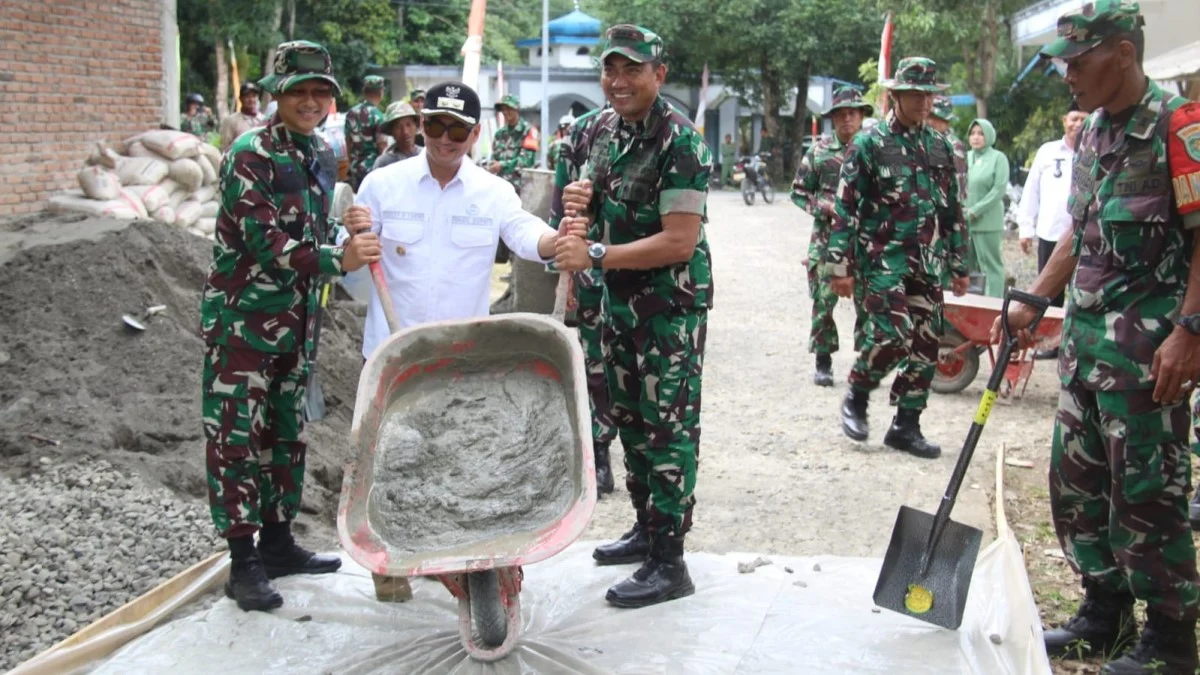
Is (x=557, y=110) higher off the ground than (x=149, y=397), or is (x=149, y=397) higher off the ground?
(x=557, y=110)

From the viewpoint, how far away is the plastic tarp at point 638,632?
3406 millimetres

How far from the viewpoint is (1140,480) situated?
3.30 m

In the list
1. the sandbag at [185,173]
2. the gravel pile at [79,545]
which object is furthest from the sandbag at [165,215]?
the gravel pile at [79,545]

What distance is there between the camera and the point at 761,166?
26.9 metres

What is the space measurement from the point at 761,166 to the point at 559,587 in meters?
23.7

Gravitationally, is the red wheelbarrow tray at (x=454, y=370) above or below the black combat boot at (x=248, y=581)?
above

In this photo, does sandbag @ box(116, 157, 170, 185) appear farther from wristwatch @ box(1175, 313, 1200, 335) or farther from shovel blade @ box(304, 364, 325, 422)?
wristwatch @ box(1175, 313, 1200, 335)

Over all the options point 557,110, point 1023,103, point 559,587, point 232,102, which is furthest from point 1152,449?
point 557,110

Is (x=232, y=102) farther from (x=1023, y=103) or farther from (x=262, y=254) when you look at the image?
(x=262, y=254)

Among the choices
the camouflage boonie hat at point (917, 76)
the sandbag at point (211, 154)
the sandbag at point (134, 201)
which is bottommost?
the sandbag at point (134, 201)

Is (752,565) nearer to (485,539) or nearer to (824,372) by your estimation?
(485,539)

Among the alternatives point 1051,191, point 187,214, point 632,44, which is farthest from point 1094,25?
point 187,214

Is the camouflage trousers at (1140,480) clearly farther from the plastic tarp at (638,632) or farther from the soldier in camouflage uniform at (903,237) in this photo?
the soldier in camouflage uniform at (903,237)

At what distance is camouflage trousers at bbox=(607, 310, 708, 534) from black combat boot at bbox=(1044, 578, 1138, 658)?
4.22ft
